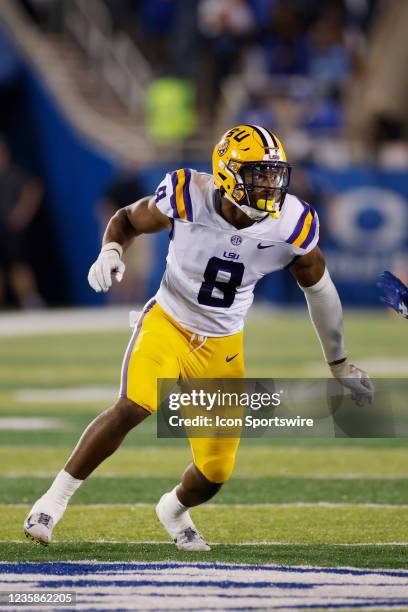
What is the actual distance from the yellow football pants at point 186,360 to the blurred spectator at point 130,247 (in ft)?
33.4

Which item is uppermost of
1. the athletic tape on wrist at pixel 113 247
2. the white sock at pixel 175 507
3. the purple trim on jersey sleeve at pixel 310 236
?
the purple trim on jersey sleeve at pixel 310 236

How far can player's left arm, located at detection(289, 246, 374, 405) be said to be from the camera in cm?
505

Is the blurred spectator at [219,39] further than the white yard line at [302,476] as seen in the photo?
Yes

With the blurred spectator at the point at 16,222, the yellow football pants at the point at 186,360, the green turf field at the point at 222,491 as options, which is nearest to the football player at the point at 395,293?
the yellow football pants at the point at 186,360

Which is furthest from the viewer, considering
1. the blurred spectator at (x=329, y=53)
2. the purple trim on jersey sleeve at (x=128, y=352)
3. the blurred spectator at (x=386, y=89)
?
the blurred spectator at (x=329, y=53)

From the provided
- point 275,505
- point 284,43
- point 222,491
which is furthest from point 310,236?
point 284,43

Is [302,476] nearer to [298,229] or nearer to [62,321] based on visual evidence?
[298,229]

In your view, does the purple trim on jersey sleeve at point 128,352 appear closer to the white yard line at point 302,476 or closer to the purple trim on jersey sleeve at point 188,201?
the purple trim on jersey sleeve at point 188,201

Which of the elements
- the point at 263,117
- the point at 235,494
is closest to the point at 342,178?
the point at 263,117

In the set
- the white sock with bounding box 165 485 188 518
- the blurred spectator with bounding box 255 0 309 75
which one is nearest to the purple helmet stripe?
the white sock with bounding box 165 485 188 518

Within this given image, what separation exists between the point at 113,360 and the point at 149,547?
6373mm

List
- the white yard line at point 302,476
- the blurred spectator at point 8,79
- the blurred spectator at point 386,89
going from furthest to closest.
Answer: the blurred spectator at point 8,79, the blurred spectator at point 386,89, the white yard line at point 302,476

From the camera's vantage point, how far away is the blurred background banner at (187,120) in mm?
15641

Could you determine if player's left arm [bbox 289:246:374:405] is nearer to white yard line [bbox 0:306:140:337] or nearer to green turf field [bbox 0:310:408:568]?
green turf field [bbox 0:310:408:568]
